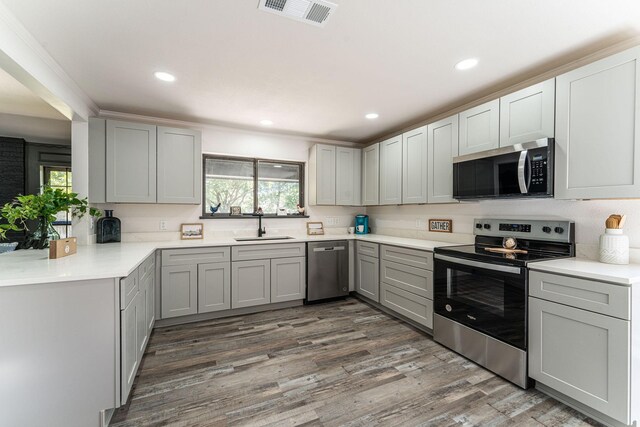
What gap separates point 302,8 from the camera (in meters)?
1.55

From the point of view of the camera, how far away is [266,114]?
3.27 meters

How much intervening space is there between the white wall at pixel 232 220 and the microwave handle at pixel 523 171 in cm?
273

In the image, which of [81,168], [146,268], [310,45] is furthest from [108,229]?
[310,45]

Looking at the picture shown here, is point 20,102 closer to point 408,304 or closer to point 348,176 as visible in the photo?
point 348,176

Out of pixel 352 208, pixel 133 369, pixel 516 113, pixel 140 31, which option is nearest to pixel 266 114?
pixel 140 31

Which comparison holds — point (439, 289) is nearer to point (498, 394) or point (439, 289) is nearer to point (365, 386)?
point (498, 394)

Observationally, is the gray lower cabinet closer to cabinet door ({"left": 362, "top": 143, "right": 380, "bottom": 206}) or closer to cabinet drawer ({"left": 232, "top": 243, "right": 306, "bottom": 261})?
cabinet door ({"left": 362, "top": 143, "right": 380, "bottom": 206})

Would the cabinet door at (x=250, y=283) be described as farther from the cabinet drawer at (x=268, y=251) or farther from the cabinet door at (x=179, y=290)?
the cabinet door at (x=179, y=290)

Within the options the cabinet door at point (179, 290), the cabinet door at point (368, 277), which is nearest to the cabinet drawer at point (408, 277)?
the cabinet door at point (368, 277)

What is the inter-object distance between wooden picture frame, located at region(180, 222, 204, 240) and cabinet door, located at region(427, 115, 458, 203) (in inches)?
112

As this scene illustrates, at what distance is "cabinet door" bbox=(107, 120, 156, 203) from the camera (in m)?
3.01

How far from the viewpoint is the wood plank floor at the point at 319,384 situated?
169 cm

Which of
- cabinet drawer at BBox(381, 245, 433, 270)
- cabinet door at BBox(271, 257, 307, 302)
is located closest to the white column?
cabinet door at BBox(271, 257, 307, 302)

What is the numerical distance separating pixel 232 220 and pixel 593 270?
3621mm
